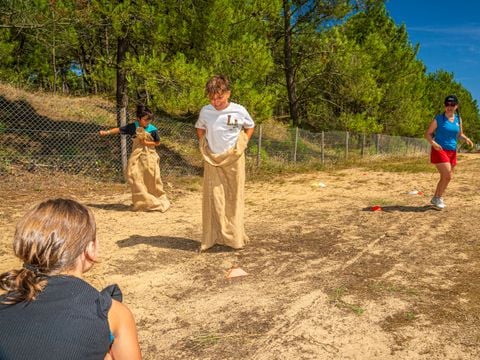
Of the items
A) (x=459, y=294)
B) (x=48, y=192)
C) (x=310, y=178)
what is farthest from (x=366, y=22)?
(x=459, y=294)

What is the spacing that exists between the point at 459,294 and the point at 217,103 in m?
2.93

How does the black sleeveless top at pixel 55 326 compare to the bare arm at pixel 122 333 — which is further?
the bare arm at pixel 122 333

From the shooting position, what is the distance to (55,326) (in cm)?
122

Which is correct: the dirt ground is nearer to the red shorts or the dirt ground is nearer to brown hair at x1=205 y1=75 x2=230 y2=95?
the red shorts

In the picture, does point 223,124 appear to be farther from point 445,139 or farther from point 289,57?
point 289,57

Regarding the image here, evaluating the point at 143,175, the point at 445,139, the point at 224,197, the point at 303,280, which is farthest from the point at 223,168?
the point at 445,139

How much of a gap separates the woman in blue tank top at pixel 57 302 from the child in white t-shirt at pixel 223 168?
127 inches

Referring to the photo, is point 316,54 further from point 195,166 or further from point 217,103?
point 217,103

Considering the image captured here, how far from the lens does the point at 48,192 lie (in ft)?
Answer: 27.3

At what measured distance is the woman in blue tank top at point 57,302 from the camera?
122cm

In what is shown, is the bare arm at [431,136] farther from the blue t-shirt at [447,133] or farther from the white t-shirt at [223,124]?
the white t-shirt at [223,124]

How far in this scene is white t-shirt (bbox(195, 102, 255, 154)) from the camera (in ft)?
14.9

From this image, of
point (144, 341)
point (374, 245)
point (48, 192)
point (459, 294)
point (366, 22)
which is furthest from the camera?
point (366, 22)

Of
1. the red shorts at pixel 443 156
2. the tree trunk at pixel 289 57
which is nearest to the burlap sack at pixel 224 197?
the red shorts at pixel 443 156
